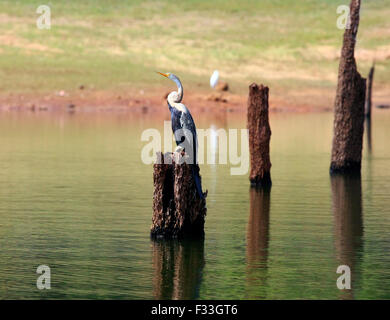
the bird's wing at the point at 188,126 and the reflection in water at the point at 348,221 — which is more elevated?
the bird's wing at the point at 188,126

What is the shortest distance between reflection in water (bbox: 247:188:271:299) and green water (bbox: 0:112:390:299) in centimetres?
2

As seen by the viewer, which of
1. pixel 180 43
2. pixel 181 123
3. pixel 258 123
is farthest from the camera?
pixel 180 43

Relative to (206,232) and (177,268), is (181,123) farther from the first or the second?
(177,268)

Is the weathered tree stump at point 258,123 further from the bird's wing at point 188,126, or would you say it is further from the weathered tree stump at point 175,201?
the weathered tree stump at point 175,201

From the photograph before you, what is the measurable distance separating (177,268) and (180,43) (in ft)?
149

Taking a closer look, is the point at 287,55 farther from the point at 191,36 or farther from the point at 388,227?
the point at 388,227

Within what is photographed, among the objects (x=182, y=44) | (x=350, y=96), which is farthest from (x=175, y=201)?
(x=182, y=44)

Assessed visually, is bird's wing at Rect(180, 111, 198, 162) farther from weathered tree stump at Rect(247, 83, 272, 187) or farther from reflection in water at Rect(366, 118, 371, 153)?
reflection in water at Rect(366, 118, 371, 153)

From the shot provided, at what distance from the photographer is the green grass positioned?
4722cm

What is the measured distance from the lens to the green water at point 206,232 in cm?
Result: 1103

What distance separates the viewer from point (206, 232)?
14.0m

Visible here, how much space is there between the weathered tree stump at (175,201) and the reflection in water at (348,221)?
1.82 m

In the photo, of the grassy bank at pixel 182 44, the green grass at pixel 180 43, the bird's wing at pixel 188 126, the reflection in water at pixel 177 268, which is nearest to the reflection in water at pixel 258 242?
the reflection in water at pixel 177 268

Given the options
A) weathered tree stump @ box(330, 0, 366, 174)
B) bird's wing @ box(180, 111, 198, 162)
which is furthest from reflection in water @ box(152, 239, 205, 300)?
weathered tree stump @ box(330, 0, 366, 174)
